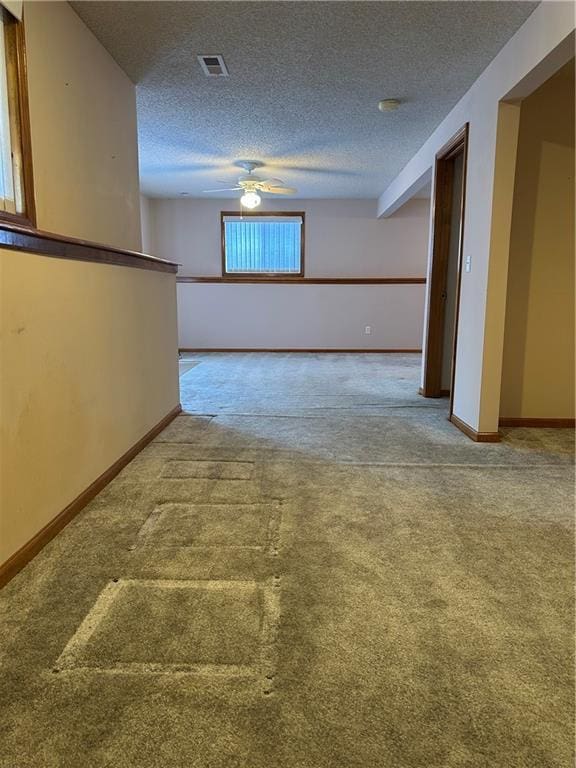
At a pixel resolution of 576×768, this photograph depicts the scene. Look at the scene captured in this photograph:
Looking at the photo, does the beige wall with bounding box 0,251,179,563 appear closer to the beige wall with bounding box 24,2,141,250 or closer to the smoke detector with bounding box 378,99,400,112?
the beige wall with bounding box 24,2,141,250

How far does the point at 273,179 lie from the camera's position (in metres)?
6.13

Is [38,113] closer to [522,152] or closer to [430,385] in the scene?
[522,152]

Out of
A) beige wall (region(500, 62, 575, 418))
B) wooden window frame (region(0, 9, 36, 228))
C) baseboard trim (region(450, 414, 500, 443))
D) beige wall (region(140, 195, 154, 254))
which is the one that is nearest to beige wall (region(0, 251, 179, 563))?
wooden window frame (region(0, 9, 36, 228))

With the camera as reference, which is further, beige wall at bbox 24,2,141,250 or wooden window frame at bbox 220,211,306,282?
wooden window frame at bbox 220,211,306,282

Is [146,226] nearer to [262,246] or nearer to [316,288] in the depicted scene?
[262,246]

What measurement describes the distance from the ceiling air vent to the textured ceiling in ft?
0.14

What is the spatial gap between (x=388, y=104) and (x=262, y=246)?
4284 mm

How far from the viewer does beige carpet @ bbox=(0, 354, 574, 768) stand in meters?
1.08

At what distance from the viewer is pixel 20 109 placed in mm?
2061

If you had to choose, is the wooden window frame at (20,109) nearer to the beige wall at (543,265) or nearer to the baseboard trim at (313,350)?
the beige wall at (543,265)

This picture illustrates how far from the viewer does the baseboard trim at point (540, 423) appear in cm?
353

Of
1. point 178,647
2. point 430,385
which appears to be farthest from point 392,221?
point 178,647

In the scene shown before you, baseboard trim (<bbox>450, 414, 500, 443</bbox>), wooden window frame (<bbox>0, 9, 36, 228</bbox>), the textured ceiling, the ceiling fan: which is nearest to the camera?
wooden window frame (<bbox>0, 9, 36, 228</bbox>)

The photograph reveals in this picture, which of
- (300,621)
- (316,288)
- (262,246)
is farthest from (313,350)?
(300,621)
